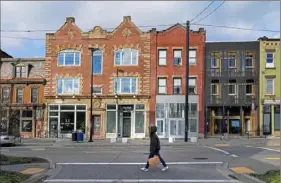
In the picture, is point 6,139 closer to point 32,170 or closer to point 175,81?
point 175,81

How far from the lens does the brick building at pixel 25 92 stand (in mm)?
46656


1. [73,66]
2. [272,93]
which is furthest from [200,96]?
[73,66]

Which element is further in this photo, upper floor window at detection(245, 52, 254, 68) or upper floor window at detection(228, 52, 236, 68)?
upper floor window at detection(228, 52, 236, 68)

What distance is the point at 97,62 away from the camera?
46.9 meters

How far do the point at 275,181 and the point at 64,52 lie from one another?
3899 cm

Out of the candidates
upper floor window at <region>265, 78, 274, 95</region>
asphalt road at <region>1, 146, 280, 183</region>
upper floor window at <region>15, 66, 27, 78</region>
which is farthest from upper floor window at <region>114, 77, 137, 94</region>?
asphalt road at <region>1, 146, 280, 183</region>

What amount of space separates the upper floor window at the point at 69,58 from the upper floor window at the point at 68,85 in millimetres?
1816

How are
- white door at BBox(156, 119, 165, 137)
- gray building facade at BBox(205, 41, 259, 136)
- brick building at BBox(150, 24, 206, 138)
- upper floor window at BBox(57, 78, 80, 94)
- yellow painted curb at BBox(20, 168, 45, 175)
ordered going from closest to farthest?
yellow painted curb at BBox(20, 168, 45, 175)
brick building at BBox(150, 24, 206, 138)
white door at BBox(156, 119, 165, 137)
gray building facade at BBox(205, 41, 259, 136)
upper floor window at BBox(57, 78, 80, 94)

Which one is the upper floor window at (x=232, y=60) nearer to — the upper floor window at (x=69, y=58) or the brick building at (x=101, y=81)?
the brick building at (x=101, y=81)

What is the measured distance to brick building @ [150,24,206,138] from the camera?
45.7 m

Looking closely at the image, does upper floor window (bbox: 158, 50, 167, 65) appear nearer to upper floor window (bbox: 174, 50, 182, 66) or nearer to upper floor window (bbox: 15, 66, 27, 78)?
upper floor window (bbox: 174, 50, 182, 66)

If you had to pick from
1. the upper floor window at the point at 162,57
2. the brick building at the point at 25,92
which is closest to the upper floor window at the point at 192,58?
the upper floor window at the point at 162,57

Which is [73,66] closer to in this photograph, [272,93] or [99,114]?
[99,114]

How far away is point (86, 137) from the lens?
45156mm
